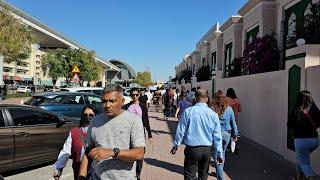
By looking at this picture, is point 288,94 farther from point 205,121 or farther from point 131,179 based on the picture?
point 131,179

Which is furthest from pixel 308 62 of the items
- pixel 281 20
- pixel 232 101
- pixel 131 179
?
pixel 281 20

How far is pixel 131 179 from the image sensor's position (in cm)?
386

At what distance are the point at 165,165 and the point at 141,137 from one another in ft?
22.3

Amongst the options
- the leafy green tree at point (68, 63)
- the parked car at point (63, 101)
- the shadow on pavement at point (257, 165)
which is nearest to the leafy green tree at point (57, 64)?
the leafy green tree at point (68, 63)

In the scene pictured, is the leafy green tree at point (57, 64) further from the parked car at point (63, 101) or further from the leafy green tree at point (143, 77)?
the leafy green tree at point (143, 77)

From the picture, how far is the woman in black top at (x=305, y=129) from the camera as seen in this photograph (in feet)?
23.7

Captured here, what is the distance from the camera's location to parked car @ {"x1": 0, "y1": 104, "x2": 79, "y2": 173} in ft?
29.8

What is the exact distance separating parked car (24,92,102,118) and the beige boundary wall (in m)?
4.96

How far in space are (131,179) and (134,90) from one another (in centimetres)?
558

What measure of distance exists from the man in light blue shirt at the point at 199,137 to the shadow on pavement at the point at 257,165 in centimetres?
260

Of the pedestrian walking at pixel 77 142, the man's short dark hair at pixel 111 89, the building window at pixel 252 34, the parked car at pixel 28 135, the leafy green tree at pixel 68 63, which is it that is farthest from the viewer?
the leafy green tree at pixel 68 63

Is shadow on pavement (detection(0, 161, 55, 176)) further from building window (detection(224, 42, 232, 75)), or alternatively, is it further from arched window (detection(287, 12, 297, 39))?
building window (detection(224, 42, 232, 75))

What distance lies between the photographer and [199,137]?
6.63m

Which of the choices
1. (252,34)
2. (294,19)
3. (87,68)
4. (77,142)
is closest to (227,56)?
(252,34)
